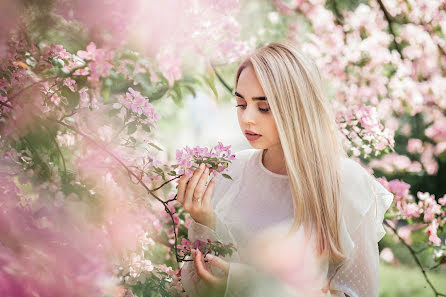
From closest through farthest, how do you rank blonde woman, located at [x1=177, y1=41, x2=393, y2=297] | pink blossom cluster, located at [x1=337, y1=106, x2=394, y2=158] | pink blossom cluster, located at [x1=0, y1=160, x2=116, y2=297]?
pink blossom cluster, located at [x1=0, y1=160, x2=116, y2=297], blonde woman, located at [x1=177, y1=41, x2=393, y2=297], pink blossom cluster, located at [x1=337, y1=106, x2=394, y2=158]

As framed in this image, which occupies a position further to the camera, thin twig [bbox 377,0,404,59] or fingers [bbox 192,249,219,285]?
thin twig [bbox 377,0,404,59]

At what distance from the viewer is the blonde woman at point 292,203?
1.22 m

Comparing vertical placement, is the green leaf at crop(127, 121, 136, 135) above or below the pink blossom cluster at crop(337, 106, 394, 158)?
above

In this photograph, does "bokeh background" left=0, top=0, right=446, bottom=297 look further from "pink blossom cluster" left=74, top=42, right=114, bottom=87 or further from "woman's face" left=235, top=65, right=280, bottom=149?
"woman's face" left=235, top=65, right=280, bottom=149

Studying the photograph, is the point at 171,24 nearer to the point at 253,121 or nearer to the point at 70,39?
the point at 70,39

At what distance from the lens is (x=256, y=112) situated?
1.24 m

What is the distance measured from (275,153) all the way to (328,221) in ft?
0.85

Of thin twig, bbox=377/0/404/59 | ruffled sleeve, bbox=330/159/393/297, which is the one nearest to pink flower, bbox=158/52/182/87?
ruffled sleeve, bbox=330/159/393/297

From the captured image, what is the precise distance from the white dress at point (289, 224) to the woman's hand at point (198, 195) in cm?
3

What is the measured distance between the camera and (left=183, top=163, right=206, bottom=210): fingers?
1136mm

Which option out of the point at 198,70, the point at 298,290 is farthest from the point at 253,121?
the point at 198,70

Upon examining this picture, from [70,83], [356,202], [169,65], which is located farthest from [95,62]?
[356,202]

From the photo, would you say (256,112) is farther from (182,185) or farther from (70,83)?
(70,83)

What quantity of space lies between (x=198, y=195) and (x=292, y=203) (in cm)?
30
